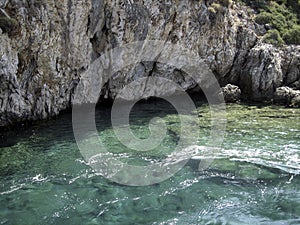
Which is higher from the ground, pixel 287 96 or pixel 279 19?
pixel 279 19

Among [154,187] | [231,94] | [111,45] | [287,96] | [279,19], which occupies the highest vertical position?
[279,19]

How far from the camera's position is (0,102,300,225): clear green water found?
348 inches

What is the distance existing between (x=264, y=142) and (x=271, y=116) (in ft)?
21.0

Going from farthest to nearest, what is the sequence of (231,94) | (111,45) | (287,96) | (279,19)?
(279,19), (231,94), (287,96), (111,45)

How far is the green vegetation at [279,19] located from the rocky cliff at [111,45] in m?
1.11

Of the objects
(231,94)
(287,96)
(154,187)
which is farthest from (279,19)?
(154,187)

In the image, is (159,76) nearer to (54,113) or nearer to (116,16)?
(116,16)

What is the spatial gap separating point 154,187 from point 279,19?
99.3 feet

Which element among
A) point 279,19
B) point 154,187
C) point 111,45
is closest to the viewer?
point 154,187

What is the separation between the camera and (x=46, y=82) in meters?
18.4

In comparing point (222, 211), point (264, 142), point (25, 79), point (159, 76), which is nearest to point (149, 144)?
point (264, 142)

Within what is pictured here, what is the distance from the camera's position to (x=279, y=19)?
34.0 m

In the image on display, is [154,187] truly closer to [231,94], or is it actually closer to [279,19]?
[231,94]

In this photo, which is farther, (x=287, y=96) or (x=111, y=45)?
(x=287, y=96)
